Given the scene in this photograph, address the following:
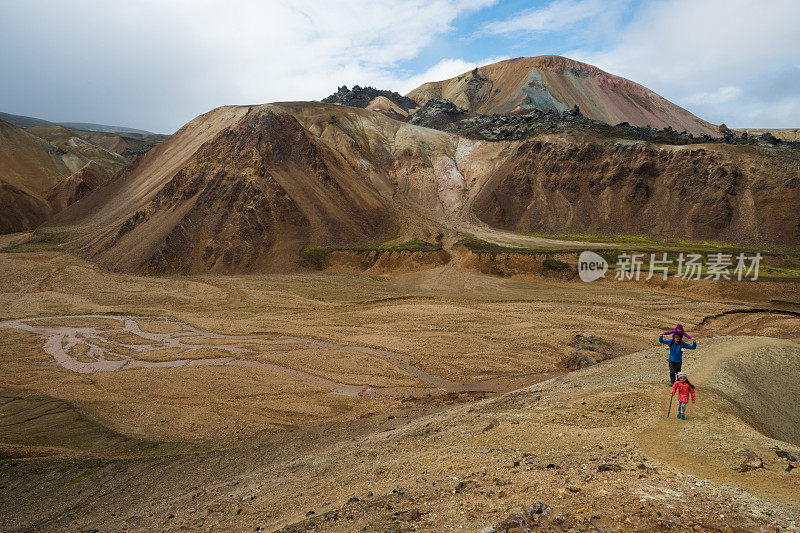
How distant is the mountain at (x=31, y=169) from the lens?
60000 millimetres

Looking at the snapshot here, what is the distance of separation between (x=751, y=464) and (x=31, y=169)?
98747 mm

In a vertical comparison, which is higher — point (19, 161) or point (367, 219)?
point (19, 161)

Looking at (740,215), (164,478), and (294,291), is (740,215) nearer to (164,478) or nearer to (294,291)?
(294,291)

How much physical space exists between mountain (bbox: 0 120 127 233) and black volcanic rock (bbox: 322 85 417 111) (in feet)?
200

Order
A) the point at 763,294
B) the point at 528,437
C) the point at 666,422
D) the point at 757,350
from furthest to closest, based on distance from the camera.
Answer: the point at 763,294 → the point at 757,350 → the point at 528,437 → the point at 666,422

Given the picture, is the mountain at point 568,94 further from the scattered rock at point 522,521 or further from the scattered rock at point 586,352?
the scattered rock at point 522,521

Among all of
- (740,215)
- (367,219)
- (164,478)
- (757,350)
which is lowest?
(164,478)

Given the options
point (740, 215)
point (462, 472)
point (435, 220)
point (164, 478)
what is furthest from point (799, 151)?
point (164, 478)

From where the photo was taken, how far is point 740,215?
141 feet

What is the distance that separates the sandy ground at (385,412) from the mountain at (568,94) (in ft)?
277

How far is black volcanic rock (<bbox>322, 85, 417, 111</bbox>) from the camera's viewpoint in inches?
4520

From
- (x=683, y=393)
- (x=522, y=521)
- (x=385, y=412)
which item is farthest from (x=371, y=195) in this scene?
(x=522, y=521)

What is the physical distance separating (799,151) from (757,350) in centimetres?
4986

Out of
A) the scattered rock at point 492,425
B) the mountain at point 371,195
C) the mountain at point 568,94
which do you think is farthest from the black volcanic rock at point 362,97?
the scattered rock at point 492,425
